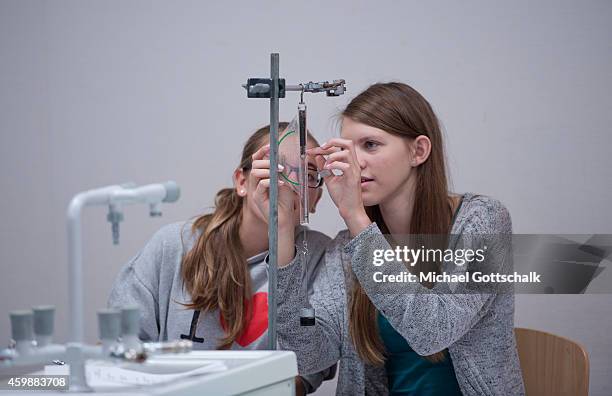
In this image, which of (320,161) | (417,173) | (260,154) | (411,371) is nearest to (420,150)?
(417,173)

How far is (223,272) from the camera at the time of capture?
1.53 m

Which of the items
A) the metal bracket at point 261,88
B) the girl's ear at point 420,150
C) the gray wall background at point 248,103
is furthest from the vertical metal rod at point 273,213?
the gray wall background at point 248,103

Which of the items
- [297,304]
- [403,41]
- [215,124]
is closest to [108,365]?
[297,304]

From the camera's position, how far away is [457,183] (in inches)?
80.3

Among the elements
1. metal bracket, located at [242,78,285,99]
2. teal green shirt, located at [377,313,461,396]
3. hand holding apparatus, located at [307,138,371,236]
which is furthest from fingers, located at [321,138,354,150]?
teal green shirt, located at [377,313,461,396]

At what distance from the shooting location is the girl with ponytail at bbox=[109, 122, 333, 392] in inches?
59.3

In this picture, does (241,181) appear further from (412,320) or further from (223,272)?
(412,320)

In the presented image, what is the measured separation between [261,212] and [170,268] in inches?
9.7

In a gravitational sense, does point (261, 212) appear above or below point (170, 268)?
above

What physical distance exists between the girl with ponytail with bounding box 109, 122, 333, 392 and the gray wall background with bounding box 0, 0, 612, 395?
532 millimetres

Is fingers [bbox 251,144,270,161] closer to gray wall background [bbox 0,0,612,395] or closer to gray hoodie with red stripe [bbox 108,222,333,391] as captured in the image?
gray hoodie with red stripe [bbox 108,222,333,391]

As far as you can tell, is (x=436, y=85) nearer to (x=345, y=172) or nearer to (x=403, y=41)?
(x=403, y=41)

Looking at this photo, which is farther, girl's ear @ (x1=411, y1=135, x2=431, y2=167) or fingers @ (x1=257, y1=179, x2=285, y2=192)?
girl's ear @ (x1=411, y1=135, x2=431, y2=167)

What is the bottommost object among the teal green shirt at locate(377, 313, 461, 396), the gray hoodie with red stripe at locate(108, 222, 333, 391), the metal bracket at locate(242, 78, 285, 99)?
the teal green shirt at locate(377, 313, 461, 396)
